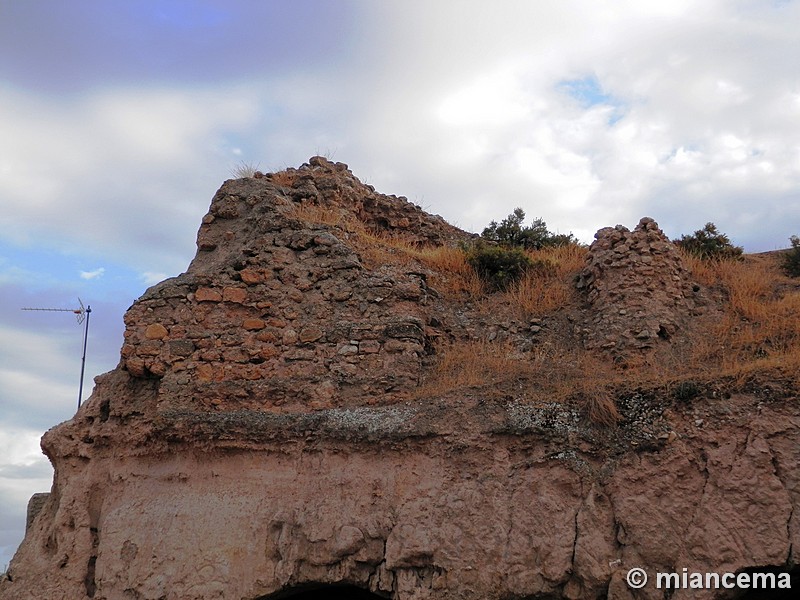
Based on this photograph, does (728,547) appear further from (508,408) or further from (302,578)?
(302,578)

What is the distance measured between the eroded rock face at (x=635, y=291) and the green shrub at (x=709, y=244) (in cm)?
258

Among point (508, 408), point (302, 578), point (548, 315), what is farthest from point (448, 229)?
point (302, 578)

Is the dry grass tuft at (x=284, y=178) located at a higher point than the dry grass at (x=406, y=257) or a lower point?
higher

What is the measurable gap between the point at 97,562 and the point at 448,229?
7901mm

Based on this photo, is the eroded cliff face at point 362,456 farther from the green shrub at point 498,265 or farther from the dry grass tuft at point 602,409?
the green shrub at point 498,265

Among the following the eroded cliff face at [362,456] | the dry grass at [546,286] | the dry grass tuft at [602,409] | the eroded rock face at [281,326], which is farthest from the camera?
the dry grass at [546,286]

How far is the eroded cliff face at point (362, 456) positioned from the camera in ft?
21.6

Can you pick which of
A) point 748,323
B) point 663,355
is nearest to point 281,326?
point 663,355

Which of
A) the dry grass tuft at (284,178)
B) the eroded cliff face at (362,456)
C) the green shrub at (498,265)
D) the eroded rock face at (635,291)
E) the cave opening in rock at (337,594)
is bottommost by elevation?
the cave opening in rock at (337,594)

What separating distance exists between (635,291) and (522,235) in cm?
479

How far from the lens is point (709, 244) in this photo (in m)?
12.7

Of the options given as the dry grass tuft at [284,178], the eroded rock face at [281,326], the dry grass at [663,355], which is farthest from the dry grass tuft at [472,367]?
the dry grass tuft at [284,178]

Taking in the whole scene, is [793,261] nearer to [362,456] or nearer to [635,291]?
[635,291]

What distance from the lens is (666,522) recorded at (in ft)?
21.3
